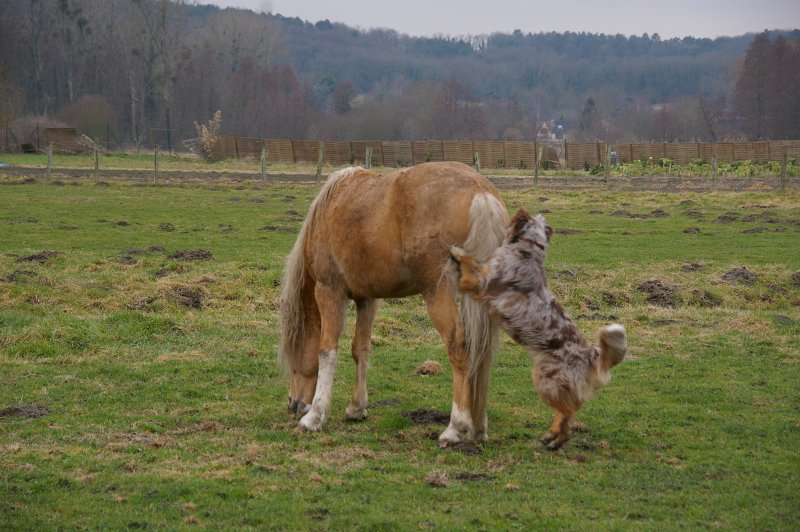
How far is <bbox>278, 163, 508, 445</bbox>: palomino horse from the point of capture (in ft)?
21.9

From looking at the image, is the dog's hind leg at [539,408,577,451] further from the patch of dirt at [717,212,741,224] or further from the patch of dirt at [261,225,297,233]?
the patch of dirt at [717,212,741,224]

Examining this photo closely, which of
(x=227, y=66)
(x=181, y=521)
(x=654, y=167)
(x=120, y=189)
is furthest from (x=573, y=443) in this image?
(x=227, y=66)

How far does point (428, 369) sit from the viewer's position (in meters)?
9.55

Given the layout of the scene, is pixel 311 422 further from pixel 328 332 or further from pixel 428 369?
pixel 428 369

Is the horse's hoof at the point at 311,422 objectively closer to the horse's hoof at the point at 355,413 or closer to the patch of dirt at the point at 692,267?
the horse's hoof at the point at 355,413

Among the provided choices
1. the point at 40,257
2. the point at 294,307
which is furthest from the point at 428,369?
the point at 40,257

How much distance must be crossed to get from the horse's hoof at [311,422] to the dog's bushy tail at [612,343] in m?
2.44

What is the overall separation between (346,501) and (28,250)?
43.3 feet

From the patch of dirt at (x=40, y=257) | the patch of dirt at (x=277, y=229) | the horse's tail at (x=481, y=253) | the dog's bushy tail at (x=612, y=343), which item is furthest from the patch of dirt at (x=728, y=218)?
the dog's bushy tail at (x=612, y=343)

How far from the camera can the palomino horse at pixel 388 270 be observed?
6.68 metres

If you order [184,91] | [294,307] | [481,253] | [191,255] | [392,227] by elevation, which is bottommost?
[191,255]

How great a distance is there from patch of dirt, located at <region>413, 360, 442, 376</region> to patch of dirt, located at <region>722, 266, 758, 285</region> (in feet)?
25.4

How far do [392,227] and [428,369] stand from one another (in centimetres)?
289

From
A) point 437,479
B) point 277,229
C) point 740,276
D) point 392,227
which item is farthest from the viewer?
point 277,229
